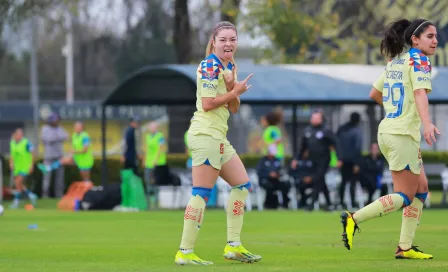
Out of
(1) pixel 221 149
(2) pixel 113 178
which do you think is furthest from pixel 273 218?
(2) pixel 113 178

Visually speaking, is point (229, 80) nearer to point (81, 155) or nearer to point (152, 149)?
point (152, 149)

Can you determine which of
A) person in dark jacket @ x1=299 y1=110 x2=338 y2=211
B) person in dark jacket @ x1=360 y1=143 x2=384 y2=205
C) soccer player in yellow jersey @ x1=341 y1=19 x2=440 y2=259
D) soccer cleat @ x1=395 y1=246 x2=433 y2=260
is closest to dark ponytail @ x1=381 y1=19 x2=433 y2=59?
soccer player in yellow jersey @ x1=341 y1=19 x2=440 y2=259

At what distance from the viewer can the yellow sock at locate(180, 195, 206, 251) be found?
33.1 feet

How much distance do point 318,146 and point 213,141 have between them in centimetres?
1289

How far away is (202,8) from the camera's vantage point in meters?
42.2

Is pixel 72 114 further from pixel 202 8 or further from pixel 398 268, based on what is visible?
pixel 398 268

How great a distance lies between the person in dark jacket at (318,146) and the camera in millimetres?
22859

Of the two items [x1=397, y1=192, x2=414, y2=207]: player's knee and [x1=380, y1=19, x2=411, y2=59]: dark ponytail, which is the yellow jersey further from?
[x1=397, y1=192, x2=414, y2=207]: player's knee

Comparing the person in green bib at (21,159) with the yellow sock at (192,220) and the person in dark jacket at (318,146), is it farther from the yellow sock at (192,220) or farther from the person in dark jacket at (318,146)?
the yellow sock at (192,220)

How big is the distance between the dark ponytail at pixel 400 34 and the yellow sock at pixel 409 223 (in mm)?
1322

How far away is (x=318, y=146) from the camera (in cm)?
2291

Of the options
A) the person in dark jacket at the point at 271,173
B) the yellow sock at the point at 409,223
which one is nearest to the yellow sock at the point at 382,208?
the yellow sock at the point at 409,223

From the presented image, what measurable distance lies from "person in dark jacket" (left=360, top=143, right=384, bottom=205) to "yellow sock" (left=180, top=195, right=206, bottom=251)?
14.2 m

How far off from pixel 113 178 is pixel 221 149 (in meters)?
23.9
